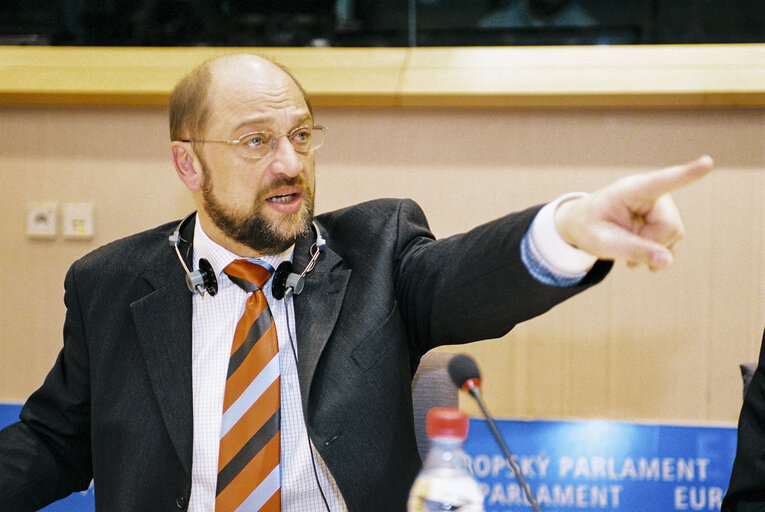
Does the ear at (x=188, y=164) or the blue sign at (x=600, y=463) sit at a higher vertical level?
the ear at (x=188, y=164)

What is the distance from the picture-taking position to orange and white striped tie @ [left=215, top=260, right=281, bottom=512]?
1.43 m

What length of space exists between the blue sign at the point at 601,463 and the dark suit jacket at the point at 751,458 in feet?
3.43

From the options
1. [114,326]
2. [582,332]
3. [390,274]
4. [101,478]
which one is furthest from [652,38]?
[101,478]

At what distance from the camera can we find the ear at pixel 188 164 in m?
1.70

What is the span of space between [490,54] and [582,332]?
1.01 m

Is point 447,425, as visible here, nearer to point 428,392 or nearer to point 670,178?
point 670,178

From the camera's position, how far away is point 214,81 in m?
1.61

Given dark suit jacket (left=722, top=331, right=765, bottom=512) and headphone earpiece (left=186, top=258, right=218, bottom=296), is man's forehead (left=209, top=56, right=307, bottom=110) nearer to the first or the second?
headphone earpiece (left=186, top=258, right=218, bottom=296)

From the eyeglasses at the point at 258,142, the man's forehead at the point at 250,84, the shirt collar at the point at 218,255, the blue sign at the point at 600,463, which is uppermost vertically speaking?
the man's forehead at the point at 250,84

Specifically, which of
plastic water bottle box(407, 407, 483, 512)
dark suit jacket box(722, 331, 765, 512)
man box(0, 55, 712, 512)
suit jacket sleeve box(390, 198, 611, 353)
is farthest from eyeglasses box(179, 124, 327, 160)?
dark suit jacket box(722, 331, 765, 512)

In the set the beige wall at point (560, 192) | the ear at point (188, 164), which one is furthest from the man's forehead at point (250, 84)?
the beige wall at point (560, 192)

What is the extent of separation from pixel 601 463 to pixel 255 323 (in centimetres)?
147

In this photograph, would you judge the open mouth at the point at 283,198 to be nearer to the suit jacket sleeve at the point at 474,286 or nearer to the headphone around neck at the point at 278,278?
the headphone around neck at the point at 278,278

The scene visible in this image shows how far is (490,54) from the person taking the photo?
2596 millimetres
